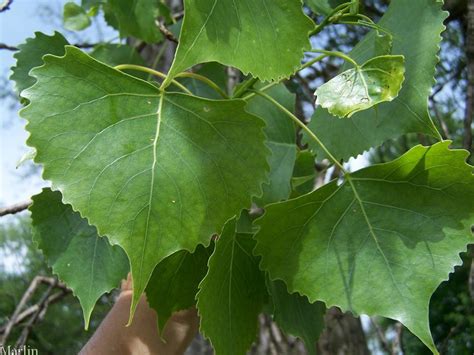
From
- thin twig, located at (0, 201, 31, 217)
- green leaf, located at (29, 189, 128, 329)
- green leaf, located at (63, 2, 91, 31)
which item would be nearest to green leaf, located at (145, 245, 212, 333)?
green leaf, located at (29, 189, 128, 329)

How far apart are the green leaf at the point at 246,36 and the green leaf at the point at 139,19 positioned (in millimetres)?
436

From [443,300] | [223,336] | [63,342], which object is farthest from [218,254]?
[443,300]

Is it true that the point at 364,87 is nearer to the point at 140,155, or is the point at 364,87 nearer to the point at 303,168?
the point at 140,155

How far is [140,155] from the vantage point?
0.54 m

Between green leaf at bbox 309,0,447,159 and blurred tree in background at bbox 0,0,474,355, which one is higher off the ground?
green leaf at bbox 309,0,447,159

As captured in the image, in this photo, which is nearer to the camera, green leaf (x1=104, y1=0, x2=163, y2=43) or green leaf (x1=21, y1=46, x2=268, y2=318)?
green leaf (x1=21, y1=46, x2=268, y2=318)

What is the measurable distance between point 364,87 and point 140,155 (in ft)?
0.68

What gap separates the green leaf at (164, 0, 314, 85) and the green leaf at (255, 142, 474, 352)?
5.3 inches

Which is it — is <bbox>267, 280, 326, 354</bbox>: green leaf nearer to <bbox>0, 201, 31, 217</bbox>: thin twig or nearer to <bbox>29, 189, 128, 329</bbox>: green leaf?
<bbox>29, 189, 128, 329</bbox>: green leaf

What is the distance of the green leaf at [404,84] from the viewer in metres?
0.65

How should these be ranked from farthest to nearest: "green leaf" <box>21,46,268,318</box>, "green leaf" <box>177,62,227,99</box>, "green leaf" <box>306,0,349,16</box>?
"green leaf" <box>177,62,227,99</box>, "green leaf" <box>306,0,349,16</box>, "green leaf" <box>21,46,268,318</box>

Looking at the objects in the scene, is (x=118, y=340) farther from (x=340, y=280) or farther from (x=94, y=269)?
(x=340, y=280)

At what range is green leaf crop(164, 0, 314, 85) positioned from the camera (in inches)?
21.1

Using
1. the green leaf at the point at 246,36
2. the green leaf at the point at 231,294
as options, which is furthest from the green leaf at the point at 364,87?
the green leaf at the point at 231,294
